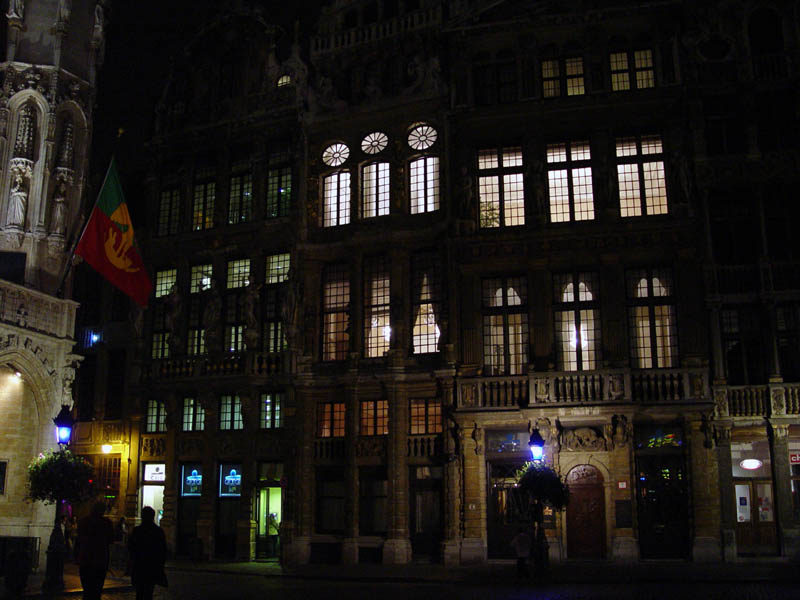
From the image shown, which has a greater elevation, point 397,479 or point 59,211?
point 59,211

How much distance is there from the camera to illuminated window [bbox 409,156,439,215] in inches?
1324

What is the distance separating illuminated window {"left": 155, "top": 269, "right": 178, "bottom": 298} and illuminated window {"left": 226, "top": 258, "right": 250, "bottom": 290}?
2870 millimetres

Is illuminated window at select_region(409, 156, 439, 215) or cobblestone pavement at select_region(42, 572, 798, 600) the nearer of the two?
cobblestone pavement at select_region(42, 572, 798, 600)

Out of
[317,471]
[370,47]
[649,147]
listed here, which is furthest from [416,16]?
[317,471]

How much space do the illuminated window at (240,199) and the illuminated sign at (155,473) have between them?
10.8 meters

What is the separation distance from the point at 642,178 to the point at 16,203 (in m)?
21.6

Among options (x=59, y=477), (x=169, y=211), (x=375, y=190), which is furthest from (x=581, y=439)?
(x=169, y=211)

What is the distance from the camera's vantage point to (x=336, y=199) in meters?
35.4

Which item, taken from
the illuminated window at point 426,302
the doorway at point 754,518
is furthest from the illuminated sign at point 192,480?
the doorway at point 754,518

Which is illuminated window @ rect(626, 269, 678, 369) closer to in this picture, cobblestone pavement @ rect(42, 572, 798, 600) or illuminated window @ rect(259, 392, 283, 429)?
cobblestone pavement @ rect(42, 572, 798, 600)

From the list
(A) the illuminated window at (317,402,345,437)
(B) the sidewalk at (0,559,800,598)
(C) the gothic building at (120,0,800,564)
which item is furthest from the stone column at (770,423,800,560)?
(A) the illuminated window at (317,402,345,437)

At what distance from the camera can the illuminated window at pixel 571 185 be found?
104 feet

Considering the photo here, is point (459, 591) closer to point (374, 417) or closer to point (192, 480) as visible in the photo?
point (374, 417)

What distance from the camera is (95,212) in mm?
26312
